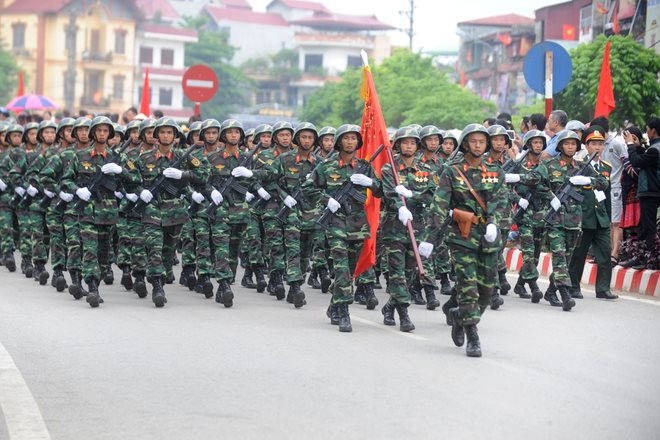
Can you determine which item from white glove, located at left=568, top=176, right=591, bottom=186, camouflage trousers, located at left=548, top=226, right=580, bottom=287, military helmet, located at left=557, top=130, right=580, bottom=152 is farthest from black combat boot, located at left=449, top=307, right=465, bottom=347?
military helmet, located at left=557, top=130, right=580, bottom=152

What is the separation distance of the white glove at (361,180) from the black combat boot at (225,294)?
234 cm

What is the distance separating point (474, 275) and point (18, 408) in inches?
161

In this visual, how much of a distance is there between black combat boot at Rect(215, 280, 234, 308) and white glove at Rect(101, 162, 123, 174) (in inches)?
64.2

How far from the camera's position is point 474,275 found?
10.7m

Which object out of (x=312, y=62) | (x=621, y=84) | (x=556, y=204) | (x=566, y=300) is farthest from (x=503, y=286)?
(x=312, y=62)

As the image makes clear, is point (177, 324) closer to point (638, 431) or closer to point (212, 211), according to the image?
Result: point (212, 211)

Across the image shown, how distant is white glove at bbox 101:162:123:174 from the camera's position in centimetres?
1380

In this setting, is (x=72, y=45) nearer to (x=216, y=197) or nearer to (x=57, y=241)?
(x=57, y=241)

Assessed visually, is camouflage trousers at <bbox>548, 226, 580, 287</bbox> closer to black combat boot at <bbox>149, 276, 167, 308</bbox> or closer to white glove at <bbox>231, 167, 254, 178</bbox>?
white glove at <bbox>231, 167, 254, 178</bbox>

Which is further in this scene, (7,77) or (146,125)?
(7,77)

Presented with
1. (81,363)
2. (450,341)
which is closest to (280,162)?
(450,341)

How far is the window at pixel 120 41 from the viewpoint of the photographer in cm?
9549

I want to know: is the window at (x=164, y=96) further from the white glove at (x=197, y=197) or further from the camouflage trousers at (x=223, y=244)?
the white glove at (x=197, y=197)

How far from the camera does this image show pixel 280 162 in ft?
49.2
